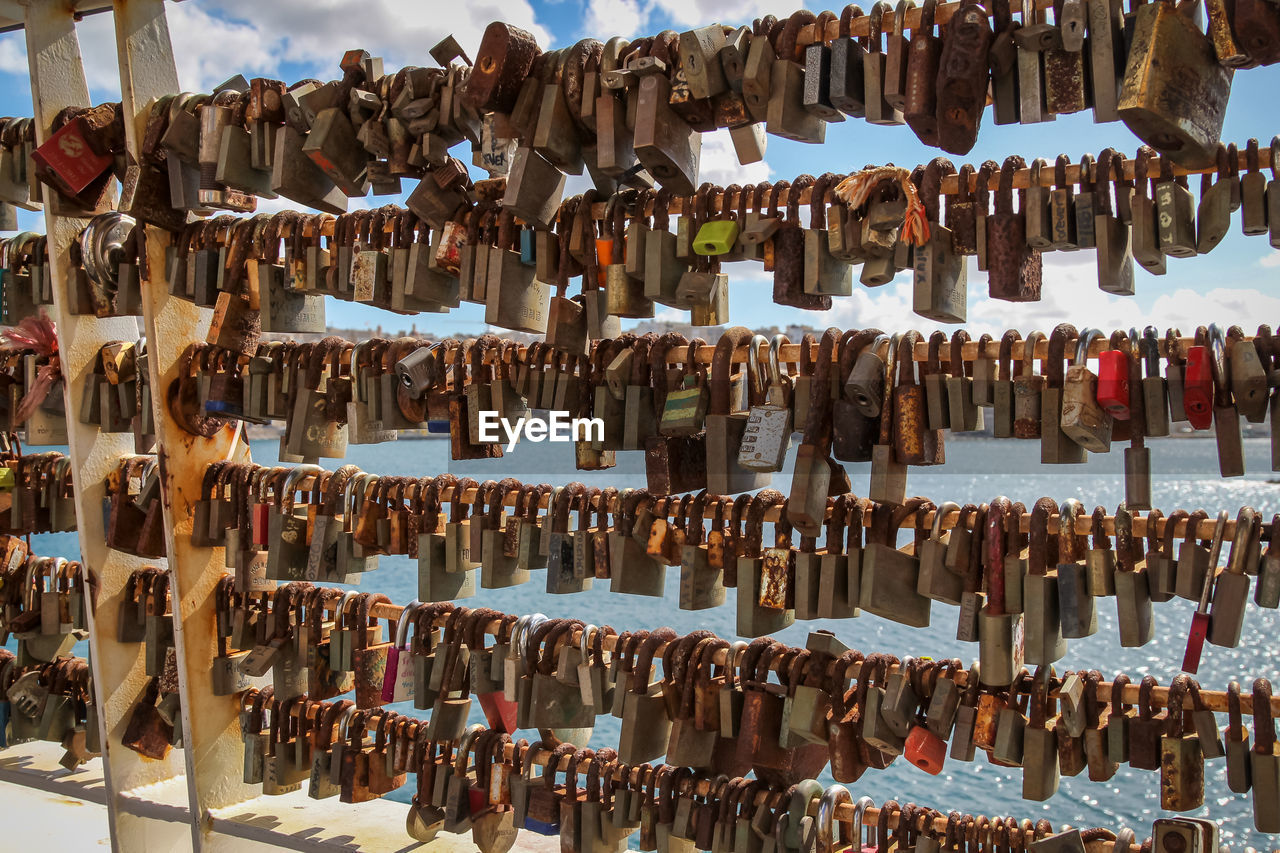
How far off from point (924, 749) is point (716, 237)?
1297 millimetres

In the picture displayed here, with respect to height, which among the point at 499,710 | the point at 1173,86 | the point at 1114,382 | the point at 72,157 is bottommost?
the point at 499,710

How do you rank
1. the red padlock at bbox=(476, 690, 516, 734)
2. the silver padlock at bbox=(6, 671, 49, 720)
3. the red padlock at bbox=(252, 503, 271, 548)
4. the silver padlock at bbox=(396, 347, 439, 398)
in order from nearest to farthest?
1. the silver padlock at bbox=(396, 347, 439, 398)
2. the red padlock at bbox=(476, 690, 516, 734)
3. the red padlock at bbox=(252, 503, 271, 548)
4. the silver padlock at bbox=(6, 671, 49, 720)

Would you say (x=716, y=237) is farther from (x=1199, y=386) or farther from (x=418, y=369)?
(x=1199, y=386)

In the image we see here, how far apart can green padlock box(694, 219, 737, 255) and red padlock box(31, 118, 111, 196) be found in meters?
2.12

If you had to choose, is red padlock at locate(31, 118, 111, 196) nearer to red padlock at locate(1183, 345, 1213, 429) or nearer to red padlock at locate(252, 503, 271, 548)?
red padlock at locate(252, 503, 271, 548)

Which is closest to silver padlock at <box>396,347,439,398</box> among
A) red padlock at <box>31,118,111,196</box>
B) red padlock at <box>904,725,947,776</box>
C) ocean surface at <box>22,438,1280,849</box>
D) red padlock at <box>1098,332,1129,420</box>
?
ocean surface at <box>22,438,1280,849</box>

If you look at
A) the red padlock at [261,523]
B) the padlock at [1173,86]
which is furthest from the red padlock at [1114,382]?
the red padlock at [261,523]

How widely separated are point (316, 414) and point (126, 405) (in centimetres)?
83

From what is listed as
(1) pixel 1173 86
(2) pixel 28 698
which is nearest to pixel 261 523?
(2) pixel 28 698

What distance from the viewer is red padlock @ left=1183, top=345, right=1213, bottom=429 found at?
83.4 inches

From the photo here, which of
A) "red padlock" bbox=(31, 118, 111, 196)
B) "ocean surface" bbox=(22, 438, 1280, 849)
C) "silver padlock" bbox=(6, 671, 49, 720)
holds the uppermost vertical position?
"red padlock" bbox=(31, 118, 111, 196)

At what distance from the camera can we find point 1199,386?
6.96 feet

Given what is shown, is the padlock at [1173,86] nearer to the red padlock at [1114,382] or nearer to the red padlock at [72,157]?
the red padlock at [1114,382]

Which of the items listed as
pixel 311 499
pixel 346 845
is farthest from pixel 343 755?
pixel 311 499
